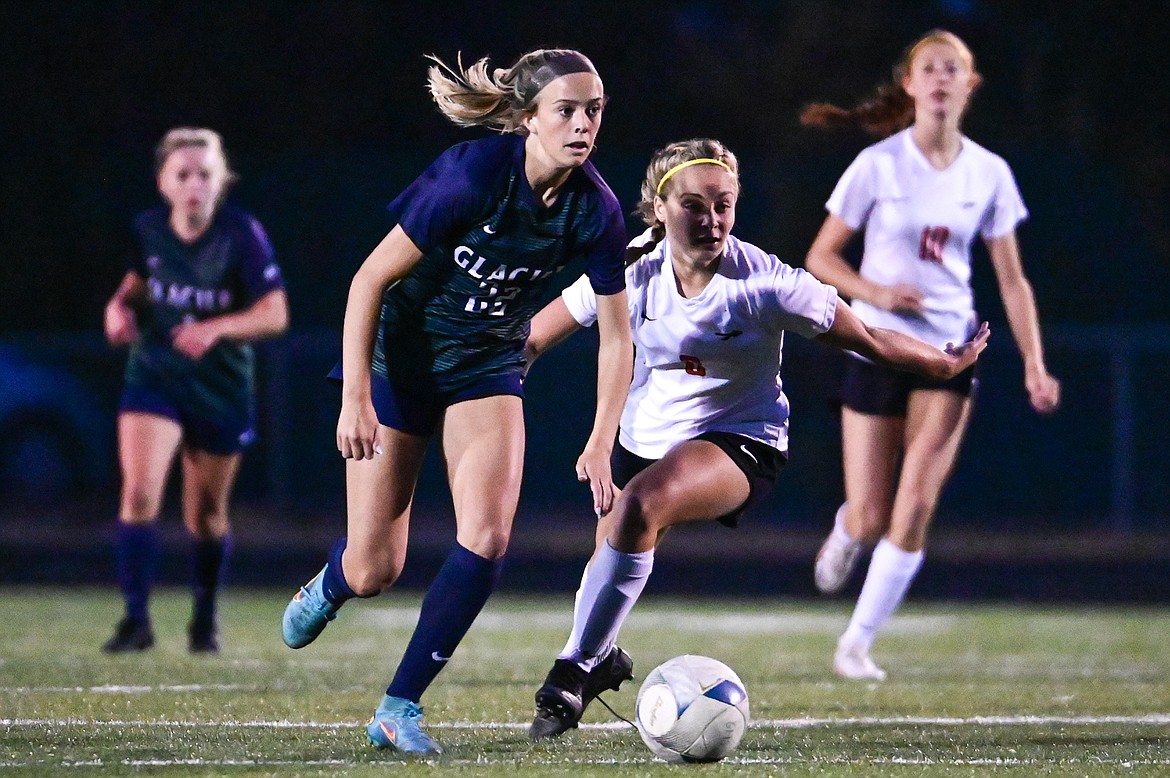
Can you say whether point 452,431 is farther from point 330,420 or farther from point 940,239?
point 330,420

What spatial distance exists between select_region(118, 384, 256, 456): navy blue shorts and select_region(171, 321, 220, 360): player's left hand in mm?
319

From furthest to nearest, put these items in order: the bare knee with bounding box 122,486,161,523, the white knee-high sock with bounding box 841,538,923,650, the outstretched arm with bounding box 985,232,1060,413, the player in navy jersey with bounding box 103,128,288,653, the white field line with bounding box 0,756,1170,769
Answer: the bare knee with bounding box 122,486,161,523 < the player in navy jersey with bounding box 103,128,288,653 < the white knee-high sock with bounding box 841,538,923,650 < the outstretched arm with bounding box 985,232,1060,413 < the white field line with bounding box 0,756,1170,769

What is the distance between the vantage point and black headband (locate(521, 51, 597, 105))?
5.13 metres

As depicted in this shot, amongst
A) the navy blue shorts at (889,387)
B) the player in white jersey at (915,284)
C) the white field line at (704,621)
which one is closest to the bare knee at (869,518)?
the player in white jersey at (915,284)

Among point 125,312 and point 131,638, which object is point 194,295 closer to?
point 125,312

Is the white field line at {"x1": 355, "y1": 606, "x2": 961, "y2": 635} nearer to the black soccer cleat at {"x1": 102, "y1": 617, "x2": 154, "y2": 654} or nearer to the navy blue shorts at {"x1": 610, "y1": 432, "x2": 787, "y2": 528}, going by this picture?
the black soccer cleat at {"x1": 102, "y1": 617, "x2": 154, "y2": 654}

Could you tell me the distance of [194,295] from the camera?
8.36m

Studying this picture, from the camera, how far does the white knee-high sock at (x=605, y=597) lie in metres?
5.51

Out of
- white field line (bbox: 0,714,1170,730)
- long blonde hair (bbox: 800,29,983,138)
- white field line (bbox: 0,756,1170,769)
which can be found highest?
long blonde hair (bbox: 800,29,983,138)

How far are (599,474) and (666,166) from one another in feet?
3.57

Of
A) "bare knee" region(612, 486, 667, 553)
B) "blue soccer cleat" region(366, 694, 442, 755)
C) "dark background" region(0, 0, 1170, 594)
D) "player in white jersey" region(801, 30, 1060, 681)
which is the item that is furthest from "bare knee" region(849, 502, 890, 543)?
"dark background" region(0, 0, 1170, 594)

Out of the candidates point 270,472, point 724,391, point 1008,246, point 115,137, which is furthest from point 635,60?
point 724,391

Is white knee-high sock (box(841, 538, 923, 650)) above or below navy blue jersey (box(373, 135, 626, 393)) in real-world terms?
below

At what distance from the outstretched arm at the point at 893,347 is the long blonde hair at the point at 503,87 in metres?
1.05
